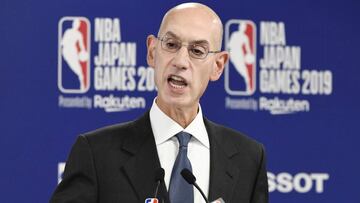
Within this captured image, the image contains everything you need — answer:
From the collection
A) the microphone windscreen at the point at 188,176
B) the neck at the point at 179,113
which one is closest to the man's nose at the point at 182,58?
the neck at the point at 179,113

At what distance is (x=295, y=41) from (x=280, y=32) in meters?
0.10

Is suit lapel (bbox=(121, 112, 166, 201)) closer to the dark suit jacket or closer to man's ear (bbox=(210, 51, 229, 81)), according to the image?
the dark suit jacket

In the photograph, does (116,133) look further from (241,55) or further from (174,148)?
(241,55)

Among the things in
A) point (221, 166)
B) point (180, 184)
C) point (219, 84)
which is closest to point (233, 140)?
point (221, 166)

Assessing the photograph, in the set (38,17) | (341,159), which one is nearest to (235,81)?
(341,159)

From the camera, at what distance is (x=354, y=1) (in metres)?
4.29

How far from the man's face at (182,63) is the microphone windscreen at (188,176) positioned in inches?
9.7

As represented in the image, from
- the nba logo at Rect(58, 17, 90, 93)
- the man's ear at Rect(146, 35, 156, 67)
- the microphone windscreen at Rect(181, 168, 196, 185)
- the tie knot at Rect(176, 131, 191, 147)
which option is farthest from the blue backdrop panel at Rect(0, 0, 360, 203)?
the microphone windscreen at Rect(181, 168, 196, 185)

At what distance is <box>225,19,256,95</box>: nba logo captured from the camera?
409 cm

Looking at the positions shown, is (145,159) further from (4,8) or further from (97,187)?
(4,8)

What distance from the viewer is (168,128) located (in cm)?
221

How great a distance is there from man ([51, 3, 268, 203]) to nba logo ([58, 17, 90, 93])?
5.54ft

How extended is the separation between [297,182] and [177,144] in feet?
6.87

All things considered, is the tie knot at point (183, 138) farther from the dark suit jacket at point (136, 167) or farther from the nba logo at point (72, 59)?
the nba logo at point (72, 59)
